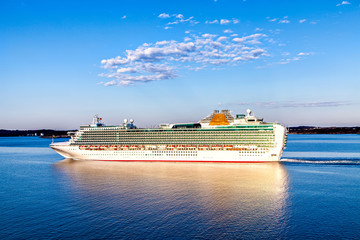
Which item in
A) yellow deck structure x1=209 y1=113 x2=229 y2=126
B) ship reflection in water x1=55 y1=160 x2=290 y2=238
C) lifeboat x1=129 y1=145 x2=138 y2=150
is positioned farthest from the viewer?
lifeboat x1=129 y1=145 x2=138 y2=150

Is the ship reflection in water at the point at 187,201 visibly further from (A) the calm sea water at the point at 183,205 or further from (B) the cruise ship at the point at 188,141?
(B) the cruise ship at the point at 188,141

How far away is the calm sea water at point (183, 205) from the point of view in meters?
23.8

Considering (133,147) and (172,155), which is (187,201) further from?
(133,147)

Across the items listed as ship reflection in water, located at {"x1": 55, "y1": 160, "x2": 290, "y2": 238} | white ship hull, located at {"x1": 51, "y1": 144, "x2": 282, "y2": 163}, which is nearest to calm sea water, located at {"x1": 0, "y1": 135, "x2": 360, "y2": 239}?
ship reflection in water, located at {"x1": 55, "y1": 160, "x2": 290, "y2": 238}

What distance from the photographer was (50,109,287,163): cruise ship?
2371 inches

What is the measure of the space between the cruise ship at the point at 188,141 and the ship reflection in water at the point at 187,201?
9.42 meters

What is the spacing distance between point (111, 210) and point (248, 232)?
558 inches

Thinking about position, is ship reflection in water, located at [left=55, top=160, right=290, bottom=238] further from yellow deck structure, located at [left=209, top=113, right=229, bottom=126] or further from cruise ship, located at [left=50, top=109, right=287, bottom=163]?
yellow deck structure, located at [left=209, top=113, right=229, bottom=126]

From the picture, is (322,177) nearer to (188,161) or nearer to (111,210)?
(188,161)

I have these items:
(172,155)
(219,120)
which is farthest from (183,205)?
(219,120)

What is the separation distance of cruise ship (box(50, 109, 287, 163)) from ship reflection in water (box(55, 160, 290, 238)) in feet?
30.9

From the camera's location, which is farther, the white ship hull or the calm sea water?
the white ship hull

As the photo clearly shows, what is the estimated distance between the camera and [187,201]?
31922mm

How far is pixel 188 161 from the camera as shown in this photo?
6400cm
